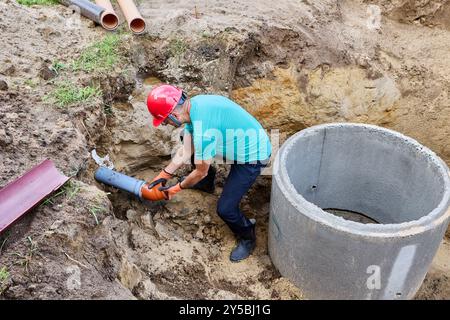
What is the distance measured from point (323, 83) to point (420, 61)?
3.84 ft

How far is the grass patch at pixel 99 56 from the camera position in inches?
177

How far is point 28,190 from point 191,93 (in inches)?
77.4

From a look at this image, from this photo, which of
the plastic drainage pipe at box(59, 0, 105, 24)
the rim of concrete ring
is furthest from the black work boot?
the plastic drainage pipe at box(59, 0, 105, 24)

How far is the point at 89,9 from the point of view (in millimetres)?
4949

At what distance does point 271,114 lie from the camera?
535cm

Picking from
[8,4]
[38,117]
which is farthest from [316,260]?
[8,4]

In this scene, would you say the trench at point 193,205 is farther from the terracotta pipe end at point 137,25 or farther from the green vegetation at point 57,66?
the green vegetation at point 57,66

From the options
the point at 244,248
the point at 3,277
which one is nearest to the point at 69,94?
the point at 3,277

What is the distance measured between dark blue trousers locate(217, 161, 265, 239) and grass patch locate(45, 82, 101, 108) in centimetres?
137

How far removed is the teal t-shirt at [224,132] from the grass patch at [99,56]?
3.74 ft

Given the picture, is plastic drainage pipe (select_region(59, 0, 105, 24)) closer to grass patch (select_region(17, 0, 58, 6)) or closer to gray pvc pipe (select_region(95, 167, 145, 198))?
grass patch (select_region(17, 0, 58, 6))

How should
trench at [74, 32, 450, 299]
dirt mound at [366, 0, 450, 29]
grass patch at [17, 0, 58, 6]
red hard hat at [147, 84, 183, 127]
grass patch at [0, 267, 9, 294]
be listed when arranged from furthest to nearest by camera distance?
dirt mound at [366, 0, 450, 29] < grass patch at [17, 0, 58, 6] < trench at [74, 32, 450, 299] < red hard hat at [147, 84, 183, 127] < grass patch at [0, 267, 9, 294]

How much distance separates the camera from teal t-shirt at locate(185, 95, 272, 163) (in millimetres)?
3719

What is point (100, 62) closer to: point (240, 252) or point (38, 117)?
point (38, 117)
